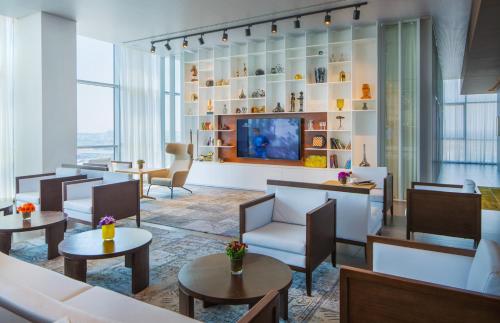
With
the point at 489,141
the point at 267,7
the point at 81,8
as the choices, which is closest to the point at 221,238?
the point at 267,7

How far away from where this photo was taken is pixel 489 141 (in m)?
14.6

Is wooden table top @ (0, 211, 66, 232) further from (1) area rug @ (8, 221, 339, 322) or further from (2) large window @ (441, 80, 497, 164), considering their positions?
(2) large window @ (441, 80, 497, 164)

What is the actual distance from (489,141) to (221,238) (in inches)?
563

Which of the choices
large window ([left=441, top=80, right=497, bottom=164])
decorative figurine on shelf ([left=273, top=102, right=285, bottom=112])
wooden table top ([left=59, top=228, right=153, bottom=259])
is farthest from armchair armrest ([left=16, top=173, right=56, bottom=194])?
large window ([left=441, top=80, right=497, bottom=164])

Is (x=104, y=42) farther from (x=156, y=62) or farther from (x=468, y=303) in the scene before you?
(x=468, y=303)

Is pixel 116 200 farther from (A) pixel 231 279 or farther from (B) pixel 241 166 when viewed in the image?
(B) pixel 241 166

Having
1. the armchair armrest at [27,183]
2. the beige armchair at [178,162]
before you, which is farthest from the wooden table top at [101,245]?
the beige armchair at [178,162]

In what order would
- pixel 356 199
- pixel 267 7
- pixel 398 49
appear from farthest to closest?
pixel 398 49
pixel 267 7
pixel 356 199

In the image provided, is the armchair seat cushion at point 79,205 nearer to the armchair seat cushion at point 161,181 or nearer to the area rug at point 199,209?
the area rug at point 199,209

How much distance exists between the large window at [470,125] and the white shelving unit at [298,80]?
8770 mm

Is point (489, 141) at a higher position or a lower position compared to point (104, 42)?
lower

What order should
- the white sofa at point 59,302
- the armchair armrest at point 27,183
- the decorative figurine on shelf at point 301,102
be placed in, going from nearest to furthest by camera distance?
the white sofa at point 59,302, the armchair armrest at point 27,183, the decorative figurine on shelf at point 301,102

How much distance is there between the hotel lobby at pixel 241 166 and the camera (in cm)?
211

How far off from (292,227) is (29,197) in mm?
3908
